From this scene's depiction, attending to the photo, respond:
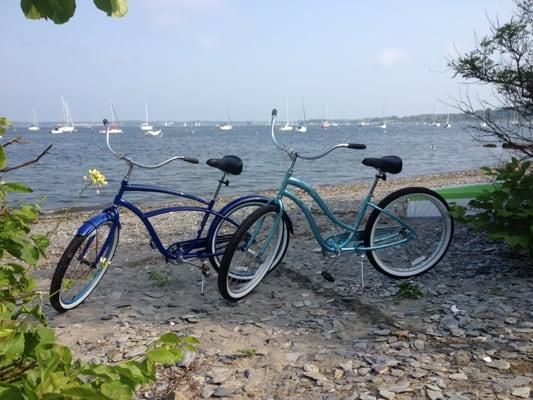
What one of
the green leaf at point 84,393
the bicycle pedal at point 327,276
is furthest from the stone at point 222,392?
the bicycle pedal at point 327,276

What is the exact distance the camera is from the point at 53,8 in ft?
3.45

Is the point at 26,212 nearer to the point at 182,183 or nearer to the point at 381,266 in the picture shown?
the point at 381,266

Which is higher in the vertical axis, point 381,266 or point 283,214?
point 283,214

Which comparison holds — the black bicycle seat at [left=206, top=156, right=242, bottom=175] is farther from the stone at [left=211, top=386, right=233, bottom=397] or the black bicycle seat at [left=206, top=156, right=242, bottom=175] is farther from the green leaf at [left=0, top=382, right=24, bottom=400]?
the green leaf at [left=0, top=382, right=24, bottom=400]

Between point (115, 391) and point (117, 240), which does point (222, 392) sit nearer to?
point (115, 391)

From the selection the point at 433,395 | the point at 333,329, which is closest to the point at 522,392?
the point at 433,395

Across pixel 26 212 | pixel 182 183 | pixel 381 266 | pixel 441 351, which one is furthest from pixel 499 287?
pixel 182 183

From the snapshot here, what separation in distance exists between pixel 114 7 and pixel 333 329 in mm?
3406

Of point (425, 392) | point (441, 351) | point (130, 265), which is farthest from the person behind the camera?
point (130, 265)

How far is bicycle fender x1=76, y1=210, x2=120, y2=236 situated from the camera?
4281 mm

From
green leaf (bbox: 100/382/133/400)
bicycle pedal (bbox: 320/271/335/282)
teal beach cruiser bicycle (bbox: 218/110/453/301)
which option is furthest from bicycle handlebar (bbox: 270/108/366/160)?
green leaf (bbox: 100/382/133/400)

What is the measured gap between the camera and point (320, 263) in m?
6.02

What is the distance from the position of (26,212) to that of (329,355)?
2.27 meters

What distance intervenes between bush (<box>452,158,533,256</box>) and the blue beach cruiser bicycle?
6.57 ft
